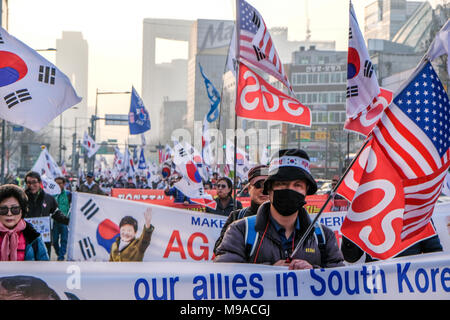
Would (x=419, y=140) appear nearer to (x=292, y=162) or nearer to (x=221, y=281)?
(x=292, y=162)

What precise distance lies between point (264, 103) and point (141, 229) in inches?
95.9

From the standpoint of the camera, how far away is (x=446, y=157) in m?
5.03

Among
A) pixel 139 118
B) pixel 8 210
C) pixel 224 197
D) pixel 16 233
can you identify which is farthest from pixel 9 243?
pixel 139 118

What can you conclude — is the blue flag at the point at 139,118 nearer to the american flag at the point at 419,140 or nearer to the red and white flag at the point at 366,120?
the red and white flag at the point at 366,120

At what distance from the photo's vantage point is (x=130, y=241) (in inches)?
350

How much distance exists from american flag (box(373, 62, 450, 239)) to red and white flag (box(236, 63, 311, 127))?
436cm

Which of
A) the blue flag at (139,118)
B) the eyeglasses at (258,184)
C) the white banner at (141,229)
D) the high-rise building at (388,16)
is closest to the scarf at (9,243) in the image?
the eyeglasses at (258,184)

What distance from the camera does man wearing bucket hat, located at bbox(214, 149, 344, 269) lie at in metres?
4.36

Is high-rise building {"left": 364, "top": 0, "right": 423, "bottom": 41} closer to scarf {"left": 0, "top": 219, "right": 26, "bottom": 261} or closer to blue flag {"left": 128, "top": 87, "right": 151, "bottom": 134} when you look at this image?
blue flag {"left": 128, "top": 87, "right": 151, "bottom": 134}

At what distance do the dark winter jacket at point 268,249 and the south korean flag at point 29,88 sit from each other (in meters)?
3.64

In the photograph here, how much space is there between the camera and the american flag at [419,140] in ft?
16.1

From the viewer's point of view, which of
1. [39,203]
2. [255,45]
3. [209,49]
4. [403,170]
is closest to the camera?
[403,170]

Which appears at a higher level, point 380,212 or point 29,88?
point 29,88

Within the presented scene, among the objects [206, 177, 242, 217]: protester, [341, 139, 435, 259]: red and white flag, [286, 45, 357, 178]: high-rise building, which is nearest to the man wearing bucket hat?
[341, 139, 435, 259]: red and white flag
